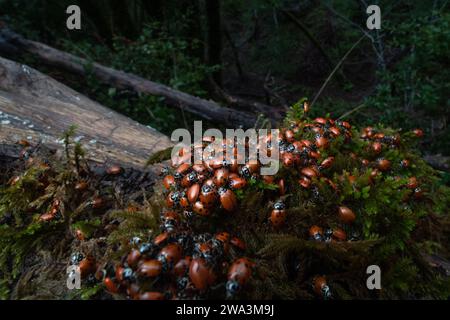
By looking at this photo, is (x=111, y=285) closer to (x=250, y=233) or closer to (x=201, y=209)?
(x=201, y=209)

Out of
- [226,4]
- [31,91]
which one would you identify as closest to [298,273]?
[31,91]

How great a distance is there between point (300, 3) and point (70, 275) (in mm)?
12194

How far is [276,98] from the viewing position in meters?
10.8

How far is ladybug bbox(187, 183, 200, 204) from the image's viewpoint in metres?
1.95

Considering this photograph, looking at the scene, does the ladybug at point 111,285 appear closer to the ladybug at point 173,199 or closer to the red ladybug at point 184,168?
the ladybug at point 173,199

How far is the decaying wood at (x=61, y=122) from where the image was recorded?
10.5 feet

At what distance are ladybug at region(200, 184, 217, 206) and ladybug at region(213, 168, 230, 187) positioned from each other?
0.22 feet

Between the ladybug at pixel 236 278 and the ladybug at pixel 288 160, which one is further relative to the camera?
the ladybug at pixel 288 160

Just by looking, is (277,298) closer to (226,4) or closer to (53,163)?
(53,163)

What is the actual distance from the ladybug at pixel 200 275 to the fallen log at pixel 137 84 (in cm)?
392

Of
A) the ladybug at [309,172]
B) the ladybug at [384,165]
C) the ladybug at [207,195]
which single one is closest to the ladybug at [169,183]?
the ladybug at [207,195]

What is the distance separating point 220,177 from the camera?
6.69ft

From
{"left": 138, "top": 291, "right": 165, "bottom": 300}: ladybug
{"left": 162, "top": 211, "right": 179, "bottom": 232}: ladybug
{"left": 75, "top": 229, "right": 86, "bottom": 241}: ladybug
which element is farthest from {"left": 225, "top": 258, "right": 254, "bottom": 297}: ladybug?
{"left": 75, "top": 229, "right": 86, "bottom": 241}: ladybug

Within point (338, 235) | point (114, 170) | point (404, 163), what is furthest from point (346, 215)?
point (114, 170)
